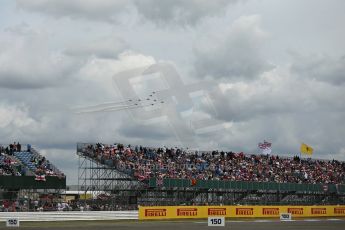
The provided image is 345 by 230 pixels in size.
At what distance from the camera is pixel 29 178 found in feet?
178

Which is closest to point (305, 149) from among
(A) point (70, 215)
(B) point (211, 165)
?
(B) point (211, 165)

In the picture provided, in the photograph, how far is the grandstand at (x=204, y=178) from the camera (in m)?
57.3

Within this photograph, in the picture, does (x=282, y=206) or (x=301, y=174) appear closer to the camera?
(x=282, y=206)

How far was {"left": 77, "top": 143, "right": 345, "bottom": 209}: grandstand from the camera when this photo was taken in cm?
5731

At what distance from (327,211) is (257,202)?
7.20m

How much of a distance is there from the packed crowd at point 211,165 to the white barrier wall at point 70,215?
758 cm

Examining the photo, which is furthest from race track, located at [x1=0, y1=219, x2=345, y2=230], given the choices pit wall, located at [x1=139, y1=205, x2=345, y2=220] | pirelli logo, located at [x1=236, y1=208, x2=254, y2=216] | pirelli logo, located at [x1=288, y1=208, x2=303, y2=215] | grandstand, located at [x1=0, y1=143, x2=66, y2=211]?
pirelli logo, located at [x1=288, y1=208, x2=303, y2=215]

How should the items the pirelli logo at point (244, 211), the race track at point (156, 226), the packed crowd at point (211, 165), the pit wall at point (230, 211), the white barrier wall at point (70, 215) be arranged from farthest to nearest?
the packed crowd at point (211, 165), the pirelli logo at point (244, 211), the pit wall at point (230, 211), the white barrier wall at point (70, 215), the race track at point (156, 226)

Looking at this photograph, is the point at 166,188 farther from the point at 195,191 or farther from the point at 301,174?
the point at 301,174

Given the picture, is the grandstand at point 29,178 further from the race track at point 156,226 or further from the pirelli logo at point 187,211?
the pirelli logo at point 187,211

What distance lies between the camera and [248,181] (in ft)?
216

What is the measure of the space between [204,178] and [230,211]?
30.0 ft

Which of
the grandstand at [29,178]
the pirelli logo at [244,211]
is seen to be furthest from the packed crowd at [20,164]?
the pirelli logo at [244,211]

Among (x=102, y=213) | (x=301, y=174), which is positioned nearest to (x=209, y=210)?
(x=102, y=213)
